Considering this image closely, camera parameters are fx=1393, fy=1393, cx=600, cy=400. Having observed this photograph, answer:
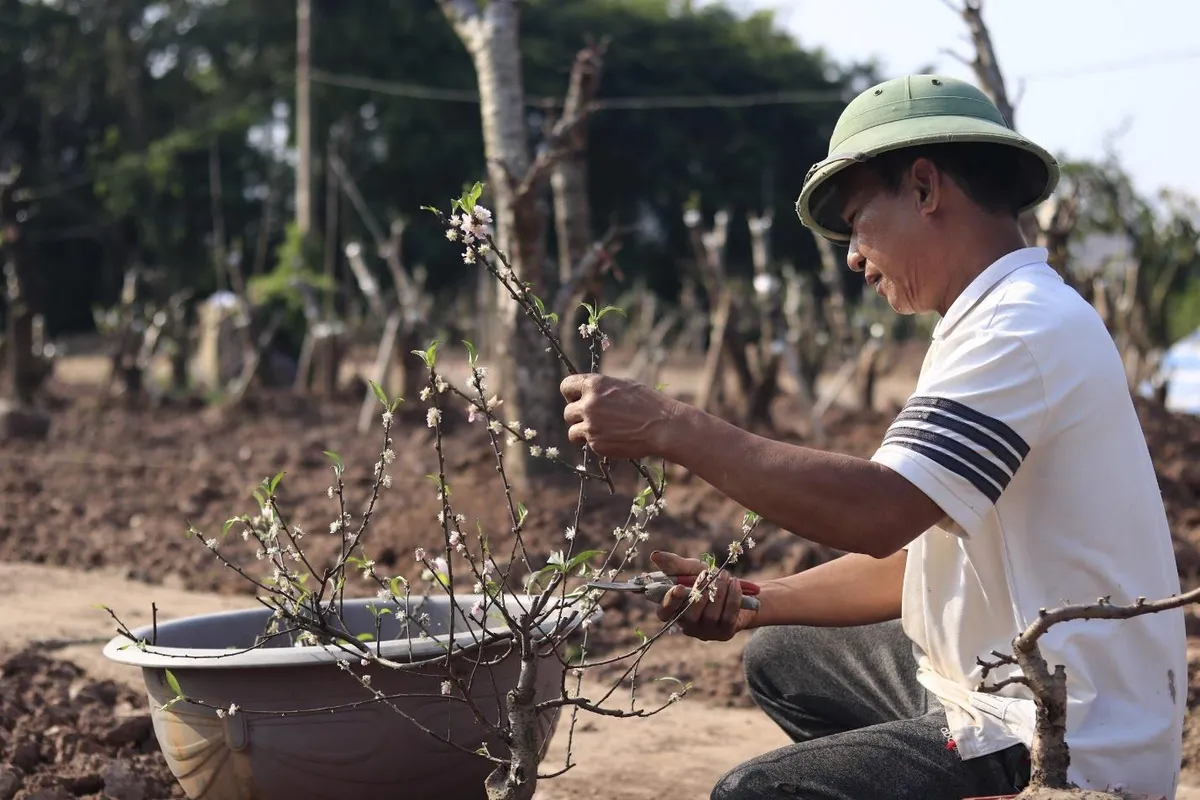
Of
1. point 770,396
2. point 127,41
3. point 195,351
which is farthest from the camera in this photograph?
point 127,41

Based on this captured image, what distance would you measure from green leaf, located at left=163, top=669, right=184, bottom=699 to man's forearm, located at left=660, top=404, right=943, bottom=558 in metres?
1.14

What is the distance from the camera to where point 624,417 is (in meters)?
2.34

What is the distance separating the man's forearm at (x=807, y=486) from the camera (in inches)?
89.3

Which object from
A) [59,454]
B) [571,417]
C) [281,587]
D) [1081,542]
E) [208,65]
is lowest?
[59,454]

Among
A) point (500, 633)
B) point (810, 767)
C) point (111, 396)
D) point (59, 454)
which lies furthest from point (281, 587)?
point (111, 396)

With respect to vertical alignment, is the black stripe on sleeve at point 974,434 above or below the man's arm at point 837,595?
above

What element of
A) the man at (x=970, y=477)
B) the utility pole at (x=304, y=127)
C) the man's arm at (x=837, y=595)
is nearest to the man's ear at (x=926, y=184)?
the man at (x=970, y=477)

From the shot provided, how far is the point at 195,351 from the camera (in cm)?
2064

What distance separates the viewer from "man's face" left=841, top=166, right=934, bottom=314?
8.27 feet

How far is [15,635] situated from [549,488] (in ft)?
8.99

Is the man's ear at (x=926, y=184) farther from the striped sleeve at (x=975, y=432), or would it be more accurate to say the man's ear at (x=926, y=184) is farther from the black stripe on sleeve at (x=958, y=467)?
the black stripe on sleeve at (x=958, y=467)

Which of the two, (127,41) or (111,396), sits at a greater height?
(127,41)

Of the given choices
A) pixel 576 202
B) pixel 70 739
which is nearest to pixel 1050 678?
pixel 70 739

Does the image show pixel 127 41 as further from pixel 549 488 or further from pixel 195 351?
pixel 549 488
